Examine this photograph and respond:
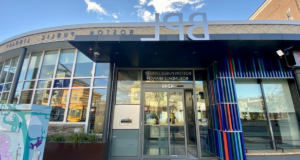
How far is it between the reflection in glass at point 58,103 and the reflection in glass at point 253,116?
23.1 feet

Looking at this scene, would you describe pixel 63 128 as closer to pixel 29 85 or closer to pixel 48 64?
pixel 29 85

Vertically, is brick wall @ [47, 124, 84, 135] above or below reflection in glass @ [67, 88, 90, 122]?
below

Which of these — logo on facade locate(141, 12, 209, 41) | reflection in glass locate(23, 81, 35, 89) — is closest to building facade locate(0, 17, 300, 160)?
logo on facade locate(141, 12, 209, 41)

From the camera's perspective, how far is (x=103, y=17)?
6473mm

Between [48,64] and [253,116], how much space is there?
353 inches

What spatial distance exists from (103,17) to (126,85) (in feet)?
12.6

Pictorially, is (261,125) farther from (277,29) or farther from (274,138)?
(277,29)

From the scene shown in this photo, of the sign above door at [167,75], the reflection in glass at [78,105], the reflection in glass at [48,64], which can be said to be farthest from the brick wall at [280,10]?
the reflection in glass at [48,64]

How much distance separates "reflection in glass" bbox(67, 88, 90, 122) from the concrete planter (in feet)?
5.66

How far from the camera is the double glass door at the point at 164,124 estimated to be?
4.51m

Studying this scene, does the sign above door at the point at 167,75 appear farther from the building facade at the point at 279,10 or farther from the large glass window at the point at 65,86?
the building facade at the point at 279,10

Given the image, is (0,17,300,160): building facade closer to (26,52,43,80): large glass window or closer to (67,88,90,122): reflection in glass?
(67,88,90,122): reflection in glass

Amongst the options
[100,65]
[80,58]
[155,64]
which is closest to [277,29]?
[155,64]

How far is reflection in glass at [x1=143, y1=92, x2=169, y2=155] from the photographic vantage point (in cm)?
453
